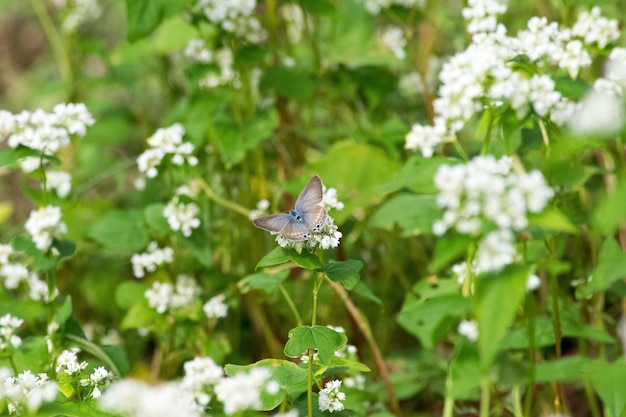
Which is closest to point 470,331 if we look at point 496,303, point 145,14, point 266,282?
point 496,303

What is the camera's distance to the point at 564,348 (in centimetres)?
265

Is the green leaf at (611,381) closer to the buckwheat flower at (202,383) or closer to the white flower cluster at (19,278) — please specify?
the buckwheat flower at (202,383)

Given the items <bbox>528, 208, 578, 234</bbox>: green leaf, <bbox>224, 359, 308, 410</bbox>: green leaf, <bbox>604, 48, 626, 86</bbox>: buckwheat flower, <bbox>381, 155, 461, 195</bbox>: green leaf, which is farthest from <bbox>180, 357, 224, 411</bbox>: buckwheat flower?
<bbox>604, 48, 626, 86</bbox>: buckwheat flower

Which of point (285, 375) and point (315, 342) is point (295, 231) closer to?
point (315, 342)

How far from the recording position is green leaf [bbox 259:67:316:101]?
8.57ft

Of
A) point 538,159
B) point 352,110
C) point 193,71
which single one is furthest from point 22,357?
point 352,110

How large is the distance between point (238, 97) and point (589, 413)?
1.60 m

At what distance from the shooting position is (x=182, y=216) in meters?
2.16

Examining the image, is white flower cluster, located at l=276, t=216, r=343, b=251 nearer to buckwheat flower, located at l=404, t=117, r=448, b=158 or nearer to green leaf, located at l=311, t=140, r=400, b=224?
buckwheat flower, located at l=404, t=117, r=448, b=158

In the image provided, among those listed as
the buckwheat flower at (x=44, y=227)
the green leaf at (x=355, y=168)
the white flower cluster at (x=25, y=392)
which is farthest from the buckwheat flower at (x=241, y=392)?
the green leaf at (x=355, y=168)

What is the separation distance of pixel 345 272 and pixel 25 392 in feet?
2.10

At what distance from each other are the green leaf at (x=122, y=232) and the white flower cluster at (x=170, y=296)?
141 millimetres

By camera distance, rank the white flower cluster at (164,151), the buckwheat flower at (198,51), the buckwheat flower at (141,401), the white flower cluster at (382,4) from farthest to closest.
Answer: the white flower cluster at (382,4), the buckwheat flower at (198,51), the white flower cluster at (164,151), the buckwheat flower at (141,401)

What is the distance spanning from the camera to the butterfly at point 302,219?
1.46 metres
